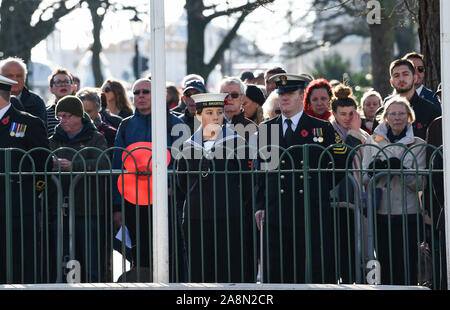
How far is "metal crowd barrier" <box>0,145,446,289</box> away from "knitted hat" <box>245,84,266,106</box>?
6.98ft

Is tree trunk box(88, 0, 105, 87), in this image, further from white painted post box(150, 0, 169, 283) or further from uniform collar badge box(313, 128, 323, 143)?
white painted post box(150, 0, 169, 283)

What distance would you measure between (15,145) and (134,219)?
1240 mm

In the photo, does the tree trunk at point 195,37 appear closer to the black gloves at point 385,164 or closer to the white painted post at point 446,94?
the black gloves at point 385,164

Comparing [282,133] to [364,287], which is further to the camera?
[282,133]

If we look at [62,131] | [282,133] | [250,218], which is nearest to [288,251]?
[250,218]

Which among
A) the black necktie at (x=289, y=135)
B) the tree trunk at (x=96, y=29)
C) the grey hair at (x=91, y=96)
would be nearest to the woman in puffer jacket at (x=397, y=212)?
the black necktie at (x=289, y=135)

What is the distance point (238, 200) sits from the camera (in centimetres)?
842

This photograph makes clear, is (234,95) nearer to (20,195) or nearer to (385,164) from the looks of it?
(385,164)

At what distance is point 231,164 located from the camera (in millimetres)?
8406

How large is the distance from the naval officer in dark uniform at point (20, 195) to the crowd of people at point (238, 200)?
0.04ft

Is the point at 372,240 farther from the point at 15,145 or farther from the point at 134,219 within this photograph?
the point at 15,145

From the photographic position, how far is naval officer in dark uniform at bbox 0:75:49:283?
838 centimetres

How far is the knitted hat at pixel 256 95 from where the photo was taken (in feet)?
34.6
